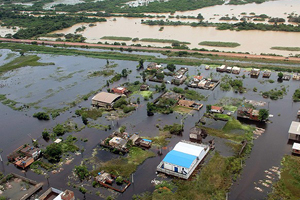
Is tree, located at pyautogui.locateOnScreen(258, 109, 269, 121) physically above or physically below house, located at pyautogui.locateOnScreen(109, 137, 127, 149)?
above

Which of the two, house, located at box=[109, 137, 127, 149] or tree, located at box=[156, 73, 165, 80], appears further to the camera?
tree, located at box=[156, 73, 165, 80]

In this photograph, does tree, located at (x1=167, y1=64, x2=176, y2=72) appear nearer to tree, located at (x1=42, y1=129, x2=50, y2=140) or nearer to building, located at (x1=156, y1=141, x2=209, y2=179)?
building, located at (x1=156, y1=141, x2=209, y2=179)

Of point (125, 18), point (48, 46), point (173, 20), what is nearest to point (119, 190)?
point (48, 46)

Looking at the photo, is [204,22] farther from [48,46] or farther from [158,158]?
[158,158]

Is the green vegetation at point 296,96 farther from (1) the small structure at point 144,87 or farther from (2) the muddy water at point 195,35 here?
(1) the small structure at point 144,87

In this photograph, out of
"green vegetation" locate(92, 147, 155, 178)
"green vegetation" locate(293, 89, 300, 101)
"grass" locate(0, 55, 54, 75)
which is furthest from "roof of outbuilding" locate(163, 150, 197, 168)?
"grass" locate(0, 55, 54, 75)

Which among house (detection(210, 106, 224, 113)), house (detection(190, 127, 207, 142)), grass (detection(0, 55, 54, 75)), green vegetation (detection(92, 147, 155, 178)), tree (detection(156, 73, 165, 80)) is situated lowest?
green vegetation (detection(92, 147, 155, 178))

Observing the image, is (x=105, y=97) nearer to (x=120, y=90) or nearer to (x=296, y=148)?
(x=120, y=90)
